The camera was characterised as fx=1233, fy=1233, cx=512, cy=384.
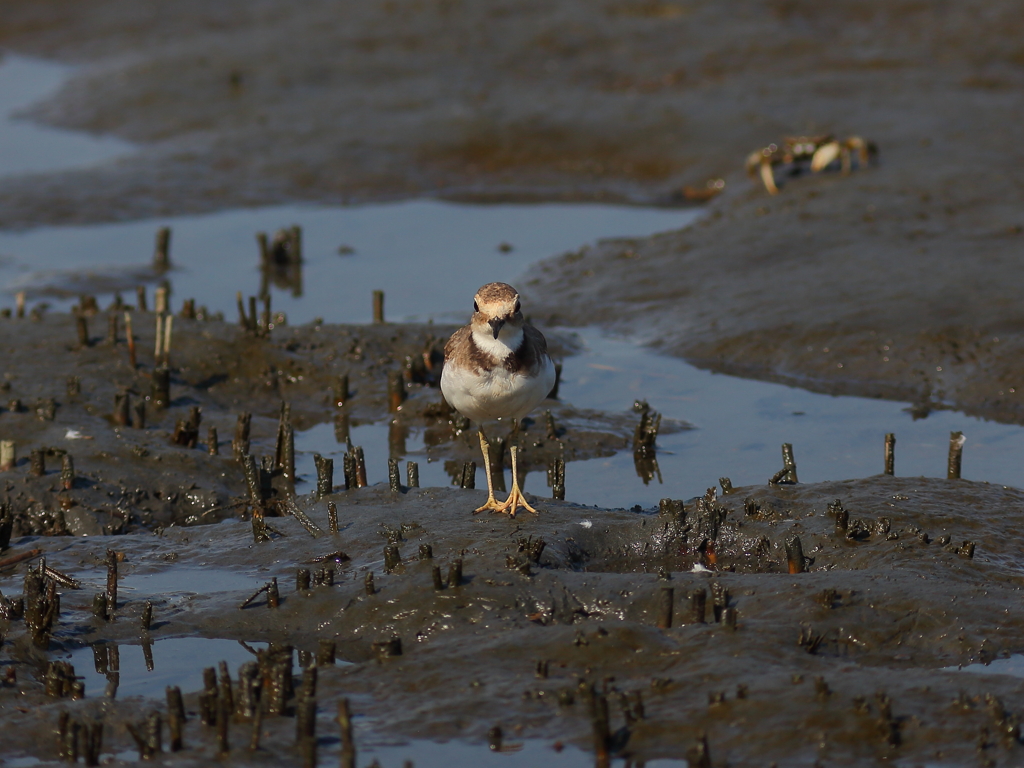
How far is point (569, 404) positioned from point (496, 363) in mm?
3983

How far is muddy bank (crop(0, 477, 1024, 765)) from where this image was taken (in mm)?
5879

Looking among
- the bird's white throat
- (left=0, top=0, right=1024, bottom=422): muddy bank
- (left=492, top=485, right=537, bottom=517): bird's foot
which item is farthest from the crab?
the bird's white throat

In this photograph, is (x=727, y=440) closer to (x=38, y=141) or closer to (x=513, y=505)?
(x=513, y=505)

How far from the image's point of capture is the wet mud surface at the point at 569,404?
6188mm

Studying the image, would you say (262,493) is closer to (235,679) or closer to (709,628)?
(235,679)

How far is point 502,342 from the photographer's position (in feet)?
25.7

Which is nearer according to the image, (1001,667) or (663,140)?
(1001,667)

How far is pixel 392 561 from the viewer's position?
24.2 feet

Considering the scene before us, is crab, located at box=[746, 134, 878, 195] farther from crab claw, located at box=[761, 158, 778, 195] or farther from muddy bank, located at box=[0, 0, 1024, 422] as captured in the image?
muddy bank, located at box=[0, 0, 1024, 422]

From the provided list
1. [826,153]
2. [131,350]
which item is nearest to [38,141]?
[131,350]

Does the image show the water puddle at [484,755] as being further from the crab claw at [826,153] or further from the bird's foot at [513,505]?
the crab claw at [826,153]

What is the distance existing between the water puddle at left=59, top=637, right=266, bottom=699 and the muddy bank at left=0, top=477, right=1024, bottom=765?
66mm

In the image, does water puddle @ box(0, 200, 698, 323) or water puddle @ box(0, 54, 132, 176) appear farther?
water puddle @ box(0, 54, 132, 176)

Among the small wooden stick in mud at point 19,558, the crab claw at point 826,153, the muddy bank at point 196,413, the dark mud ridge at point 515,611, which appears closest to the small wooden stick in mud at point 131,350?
the muddy bank at point 196,413
